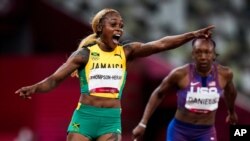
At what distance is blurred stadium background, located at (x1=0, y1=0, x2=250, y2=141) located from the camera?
47.8 feet

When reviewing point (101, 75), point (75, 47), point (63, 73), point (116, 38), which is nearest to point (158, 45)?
point (116, 38)

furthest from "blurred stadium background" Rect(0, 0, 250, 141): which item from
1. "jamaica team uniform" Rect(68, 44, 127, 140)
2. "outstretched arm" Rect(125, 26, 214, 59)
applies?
"jamaica team uniform" Rect(68, 44, 127, 140)

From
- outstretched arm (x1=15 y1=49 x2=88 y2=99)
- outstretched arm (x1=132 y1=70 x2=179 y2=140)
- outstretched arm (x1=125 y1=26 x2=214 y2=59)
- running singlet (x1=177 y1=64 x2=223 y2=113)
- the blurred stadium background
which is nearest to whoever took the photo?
outstretched arm (x1=15 y1=49 x2=88 y2=99)

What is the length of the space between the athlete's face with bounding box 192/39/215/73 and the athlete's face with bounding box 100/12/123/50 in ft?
4.48

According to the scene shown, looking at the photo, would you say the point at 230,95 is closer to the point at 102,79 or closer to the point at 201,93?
the point at 201,93

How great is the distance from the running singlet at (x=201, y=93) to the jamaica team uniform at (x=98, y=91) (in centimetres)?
146

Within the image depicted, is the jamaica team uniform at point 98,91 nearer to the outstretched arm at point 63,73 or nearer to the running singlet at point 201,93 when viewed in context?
the outstretched arm at point 63,73

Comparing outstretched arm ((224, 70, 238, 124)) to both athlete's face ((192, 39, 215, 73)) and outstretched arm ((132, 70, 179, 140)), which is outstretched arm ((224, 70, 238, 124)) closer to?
athlete's face ((192, 39, 215, 73))

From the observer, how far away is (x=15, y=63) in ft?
50.4

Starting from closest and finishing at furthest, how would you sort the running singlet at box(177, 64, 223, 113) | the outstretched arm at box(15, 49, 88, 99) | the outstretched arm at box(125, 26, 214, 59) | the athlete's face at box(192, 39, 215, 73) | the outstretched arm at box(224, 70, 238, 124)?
the outstretched arm at box(15, 49, 88, 99), the outstretched arm at box(125, 26, 214, 59), the athlete's face at box(192, 39, 215, 73), the running singlet at box(177, 64, 223, 113), the outstretched arm at box(224, 70, 238, 124)

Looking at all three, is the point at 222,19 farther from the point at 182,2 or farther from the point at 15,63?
the point at 15,63

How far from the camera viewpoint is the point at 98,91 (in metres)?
10.0

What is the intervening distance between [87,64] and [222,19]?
29.2ft

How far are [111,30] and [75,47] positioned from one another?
6.82 metres
